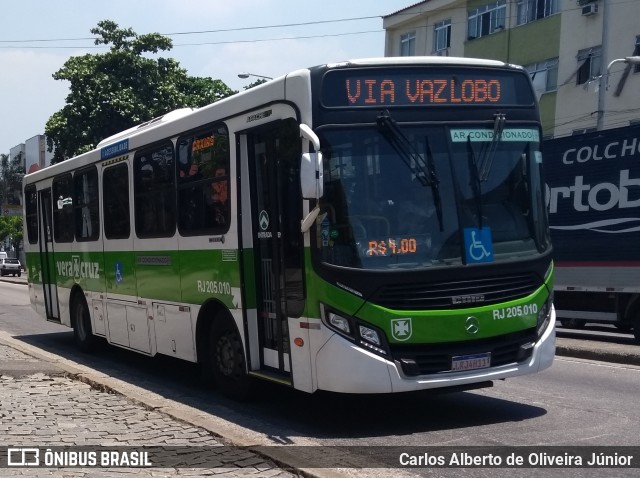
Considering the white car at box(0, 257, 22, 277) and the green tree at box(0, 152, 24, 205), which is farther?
the green tree at box(0, 152, 24, 205)

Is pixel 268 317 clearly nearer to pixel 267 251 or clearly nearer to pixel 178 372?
pixel 267 251

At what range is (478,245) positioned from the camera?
778 centimetres

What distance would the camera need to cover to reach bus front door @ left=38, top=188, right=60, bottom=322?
15812mm

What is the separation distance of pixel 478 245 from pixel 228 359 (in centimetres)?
319

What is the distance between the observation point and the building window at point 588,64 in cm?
3006

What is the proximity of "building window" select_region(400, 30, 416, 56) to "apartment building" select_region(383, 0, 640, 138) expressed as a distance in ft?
2.63

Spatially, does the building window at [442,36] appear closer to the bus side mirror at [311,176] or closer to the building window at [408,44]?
the building window at [408,44]

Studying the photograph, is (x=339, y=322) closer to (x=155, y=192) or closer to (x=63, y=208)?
(x=155, y=192)

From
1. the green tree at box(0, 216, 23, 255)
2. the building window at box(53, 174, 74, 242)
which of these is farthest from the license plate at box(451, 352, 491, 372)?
the green tree at box(0, 216, 23, 255)

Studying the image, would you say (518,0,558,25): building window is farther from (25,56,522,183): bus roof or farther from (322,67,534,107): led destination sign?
(322,67,534,107): led destination sign

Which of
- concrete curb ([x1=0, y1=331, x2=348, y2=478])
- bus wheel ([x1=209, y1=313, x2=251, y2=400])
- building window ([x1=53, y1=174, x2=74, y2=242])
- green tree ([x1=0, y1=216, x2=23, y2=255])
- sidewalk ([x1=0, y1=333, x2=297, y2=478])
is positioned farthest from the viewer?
green tree ([x1=0, y1=216, x2=23, y2=255])

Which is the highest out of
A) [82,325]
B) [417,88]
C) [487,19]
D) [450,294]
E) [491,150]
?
[487,19]

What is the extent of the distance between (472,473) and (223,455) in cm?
188

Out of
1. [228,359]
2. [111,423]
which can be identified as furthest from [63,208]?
[111,423]
